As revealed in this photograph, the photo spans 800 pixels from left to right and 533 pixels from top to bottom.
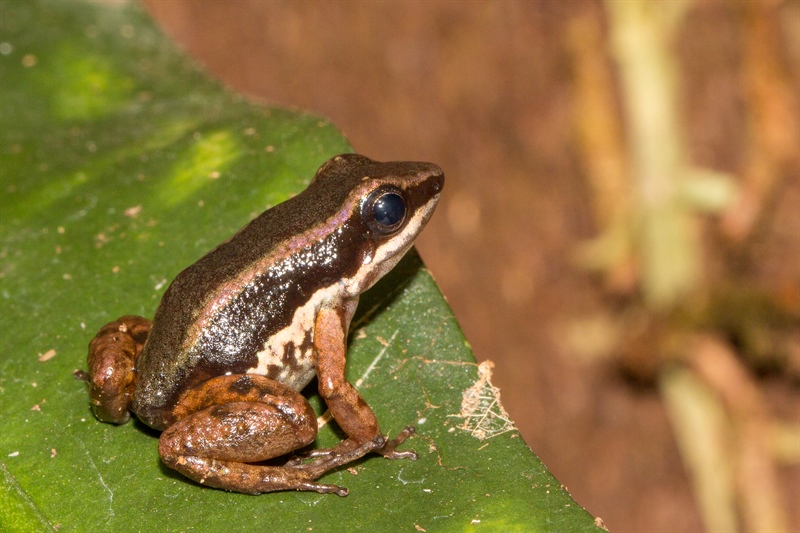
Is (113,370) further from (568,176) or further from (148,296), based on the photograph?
(568,176)

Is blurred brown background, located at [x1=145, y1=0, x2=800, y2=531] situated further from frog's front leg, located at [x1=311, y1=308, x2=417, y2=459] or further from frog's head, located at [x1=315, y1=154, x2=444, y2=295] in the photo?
frog's front leg, located at [x1=311, y1=308, x2=417, y2=459]

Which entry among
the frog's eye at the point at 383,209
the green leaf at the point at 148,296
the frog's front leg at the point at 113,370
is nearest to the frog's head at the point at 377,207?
the frog's eye at the point at 383,209

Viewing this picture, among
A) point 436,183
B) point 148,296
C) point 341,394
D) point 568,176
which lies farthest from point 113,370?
point 568,176

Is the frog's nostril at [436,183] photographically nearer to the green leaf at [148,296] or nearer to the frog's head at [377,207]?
the frog's head at [377,207]

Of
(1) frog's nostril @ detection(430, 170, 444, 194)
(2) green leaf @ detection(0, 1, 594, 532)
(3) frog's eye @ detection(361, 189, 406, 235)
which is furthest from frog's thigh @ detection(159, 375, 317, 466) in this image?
(1) frog's nostril @ detection(430, 170, 444, 194)

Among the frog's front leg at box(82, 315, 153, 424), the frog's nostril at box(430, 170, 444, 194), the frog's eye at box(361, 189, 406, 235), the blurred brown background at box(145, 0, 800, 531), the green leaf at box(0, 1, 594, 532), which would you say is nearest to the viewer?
the green leaf at box(0, 1, 594, 532)

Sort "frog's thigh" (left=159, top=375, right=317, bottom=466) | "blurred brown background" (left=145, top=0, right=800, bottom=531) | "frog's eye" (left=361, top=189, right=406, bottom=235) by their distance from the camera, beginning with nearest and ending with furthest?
"frog's thigh" (left=159, top=375, right=317, bottom=466) → "frog's eye" (left=361, top=189, right=406, bottom=235) → "blurred brown background" (left=145, top=0, right=800, bottom=531)

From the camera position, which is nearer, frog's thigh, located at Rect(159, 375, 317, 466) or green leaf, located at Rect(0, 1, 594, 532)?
green leaf, located at Rect(0, 1, 594, 532)
